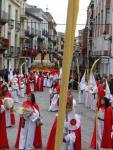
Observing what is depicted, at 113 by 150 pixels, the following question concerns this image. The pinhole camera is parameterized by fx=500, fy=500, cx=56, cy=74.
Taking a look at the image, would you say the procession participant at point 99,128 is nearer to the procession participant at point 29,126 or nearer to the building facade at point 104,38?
the procession participant at point 29,126

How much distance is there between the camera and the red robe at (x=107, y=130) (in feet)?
39.0

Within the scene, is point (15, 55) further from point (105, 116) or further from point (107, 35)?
point (105, 116)

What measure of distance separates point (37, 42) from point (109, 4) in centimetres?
4228

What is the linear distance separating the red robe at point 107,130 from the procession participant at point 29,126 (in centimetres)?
158

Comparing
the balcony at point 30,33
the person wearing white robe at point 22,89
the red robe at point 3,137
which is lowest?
the person wearing white robe at point 22,89

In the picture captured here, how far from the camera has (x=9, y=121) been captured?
16.1 metres

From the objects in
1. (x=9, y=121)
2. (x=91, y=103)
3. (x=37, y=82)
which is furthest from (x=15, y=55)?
(x=9, y=121)

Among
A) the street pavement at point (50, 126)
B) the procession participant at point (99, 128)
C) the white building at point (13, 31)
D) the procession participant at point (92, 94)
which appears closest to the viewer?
the procession participant at point (99, 128)

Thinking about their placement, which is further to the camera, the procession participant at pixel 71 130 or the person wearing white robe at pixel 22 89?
the person wearing white robe at pixel 22 89

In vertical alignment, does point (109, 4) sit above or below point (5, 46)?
above

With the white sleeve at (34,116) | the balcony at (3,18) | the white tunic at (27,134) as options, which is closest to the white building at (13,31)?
the balcony at (3,18)

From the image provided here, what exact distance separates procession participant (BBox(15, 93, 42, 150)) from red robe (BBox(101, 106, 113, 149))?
1576 mm

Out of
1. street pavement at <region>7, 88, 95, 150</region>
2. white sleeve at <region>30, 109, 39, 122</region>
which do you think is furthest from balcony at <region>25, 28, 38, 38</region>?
white sleeve at <region>30, 109, 39, 122</region>

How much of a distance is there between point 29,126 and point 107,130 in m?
1.90
